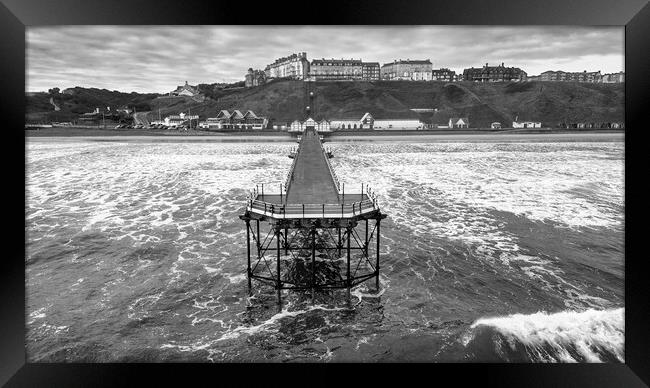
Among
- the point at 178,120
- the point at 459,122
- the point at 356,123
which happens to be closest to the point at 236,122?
the point at 178,120

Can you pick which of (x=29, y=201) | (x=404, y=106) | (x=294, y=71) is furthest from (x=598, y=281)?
(x=294, y=71)

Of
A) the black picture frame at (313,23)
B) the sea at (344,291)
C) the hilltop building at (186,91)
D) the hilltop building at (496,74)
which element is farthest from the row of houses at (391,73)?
the black picture frame at (313,23)

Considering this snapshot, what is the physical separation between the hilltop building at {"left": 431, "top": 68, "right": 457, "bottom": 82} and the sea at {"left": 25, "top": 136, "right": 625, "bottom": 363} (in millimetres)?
151383

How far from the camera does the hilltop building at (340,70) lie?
17988 cm

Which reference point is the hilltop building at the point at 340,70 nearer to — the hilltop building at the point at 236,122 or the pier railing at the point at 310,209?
the hilltop building at the point at 236,122

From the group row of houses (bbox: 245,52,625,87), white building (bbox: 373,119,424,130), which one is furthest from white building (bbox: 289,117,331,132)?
row of houses (bbox: 245,52,625,87)

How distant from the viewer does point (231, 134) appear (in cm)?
12131

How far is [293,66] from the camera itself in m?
182

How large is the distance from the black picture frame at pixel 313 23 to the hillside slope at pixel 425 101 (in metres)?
130

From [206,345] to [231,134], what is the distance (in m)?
110

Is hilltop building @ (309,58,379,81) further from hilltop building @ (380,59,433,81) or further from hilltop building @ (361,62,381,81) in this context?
hilltop building @ (380,59,433,81)

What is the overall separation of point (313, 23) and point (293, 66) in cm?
17942

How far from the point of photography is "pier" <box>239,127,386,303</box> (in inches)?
748

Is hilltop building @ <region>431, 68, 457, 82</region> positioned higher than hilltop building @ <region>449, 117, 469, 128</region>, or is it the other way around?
hilltop building @ <region>431, 68, 457, 82</region>
